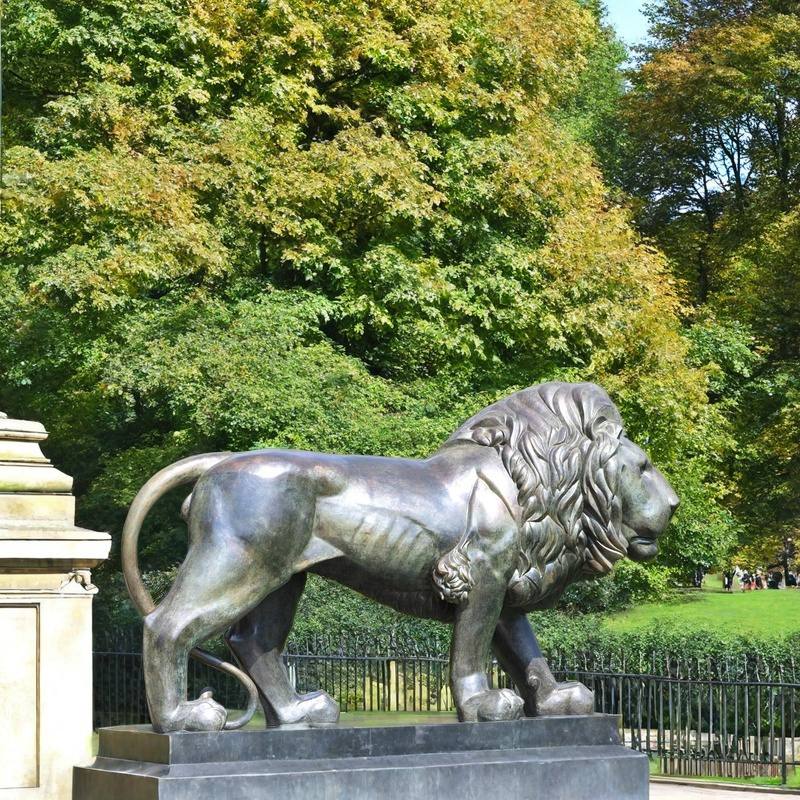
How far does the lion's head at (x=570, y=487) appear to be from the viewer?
18.0 ft

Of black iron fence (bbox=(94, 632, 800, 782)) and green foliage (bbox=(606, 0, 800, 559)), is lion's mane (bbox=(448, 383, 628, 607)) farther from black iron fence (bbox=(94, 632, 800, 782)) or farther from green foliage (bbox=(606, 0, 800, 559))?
green foliage (bbox=(606, 0, 800, 559))

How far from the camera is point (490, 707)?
5.33m

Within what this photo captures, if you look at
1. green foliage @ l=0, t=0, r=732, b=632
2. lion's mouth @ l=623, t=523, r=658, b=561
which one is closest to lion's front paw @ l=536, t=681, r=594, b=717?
lion's mouth @ l=623, t=523, r=658, b=561

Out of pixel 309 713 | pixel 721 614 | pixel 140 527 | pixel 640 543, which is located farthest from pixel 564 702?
pixel 721 614

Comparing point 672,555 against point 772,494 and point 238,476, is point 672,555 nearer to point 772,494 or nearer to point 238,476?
point 772,494

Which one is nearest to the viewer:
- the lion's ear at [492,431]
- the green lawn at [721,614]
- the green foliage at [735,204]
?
the lion's ear at [492,431]

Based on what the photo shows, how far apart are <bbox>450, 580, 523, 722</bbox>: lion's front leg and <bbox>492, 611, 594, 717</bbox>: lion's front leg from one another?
18 cm

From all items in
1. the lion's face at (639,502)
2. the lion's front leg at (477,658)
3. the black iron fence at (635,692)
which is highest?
the lion's face at (639,502)

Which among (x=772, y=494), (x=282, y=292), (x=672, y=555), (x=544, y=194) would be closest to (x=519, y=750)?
(x=282, y=292)

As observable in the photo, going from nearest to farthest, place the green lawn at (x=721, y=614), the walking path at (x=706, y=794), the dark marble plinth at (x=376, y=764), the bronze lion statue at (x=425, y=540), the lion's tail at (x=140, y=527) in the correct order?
the dark marble plinth at (x=376, y=764) → the bronze lion statue at (x=425, y=540) → the lion's tail at (x=140, y=527) → the walking path at (x=706, y=794) → the green lawn at (x=721, y=614)

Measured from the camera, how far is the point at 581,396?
572 centimetres

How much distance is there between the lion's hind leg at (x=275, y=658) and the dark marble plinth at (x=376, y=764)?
0.80 ft

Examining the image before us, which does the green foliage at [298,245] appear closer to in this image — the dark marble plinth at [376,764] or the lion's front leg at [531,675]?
the lion's front leg at [531,675]

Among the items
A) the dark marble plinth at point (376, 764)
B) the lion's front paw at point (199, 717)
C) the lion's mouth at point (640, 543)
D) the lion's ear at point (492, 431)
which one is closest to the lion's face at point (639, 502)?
the lion's mouth at point (640, 543)
